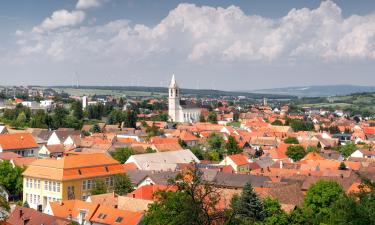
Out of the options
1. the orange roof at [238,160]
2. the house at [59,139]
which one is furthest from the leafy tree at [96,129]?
the orange roof at [238,160]

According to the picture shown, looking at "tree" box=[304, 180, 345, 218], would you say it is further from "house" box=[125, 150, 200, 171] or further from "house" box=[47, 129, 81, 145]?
"house" box=[47, 129, 81, 145]

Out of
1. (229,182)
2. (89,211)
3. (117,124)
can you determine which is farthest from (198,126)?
(89,211)

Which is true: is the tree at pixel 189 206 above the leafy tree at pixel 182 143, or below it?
above

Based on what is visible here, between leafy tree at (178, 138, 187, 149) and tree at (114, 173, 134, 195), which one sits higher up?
tree at (114, 173, 134, 195)

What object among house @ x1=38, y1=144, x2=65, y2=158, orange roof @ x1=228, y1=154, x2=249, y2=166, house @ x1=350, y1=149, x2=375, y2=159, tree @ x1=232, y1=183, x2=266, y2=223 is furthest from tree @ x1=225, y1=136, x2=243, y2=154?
tree @ x1=232, y1=183, x2=266, y2=223

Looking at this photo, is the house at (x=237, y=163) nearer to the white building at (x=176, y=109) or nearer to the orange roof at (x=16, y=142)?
the orange roof at (x=16, y=142)

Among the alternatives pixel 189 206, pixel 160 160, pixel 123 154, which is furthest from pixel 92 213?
pixel 123 154
